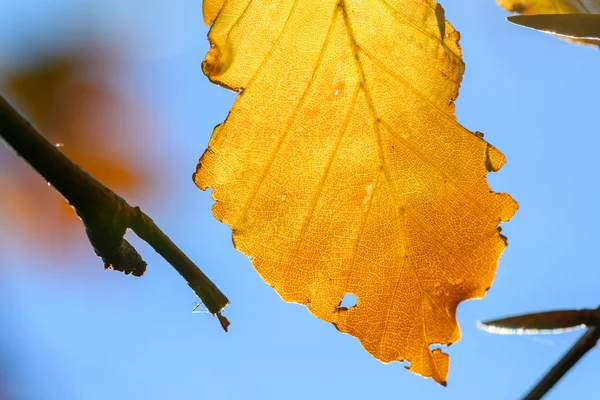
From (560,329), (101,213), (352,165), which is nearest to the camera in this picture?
(560,329)

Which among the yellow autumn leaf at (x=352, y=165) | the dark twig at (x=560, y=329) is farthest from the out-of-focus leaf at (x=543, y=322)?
the yellow autumn leaf at (x=352, y=165)

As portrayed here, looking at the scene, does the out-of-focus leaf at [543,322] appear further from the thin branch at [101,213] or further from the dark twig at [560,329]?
the thin branch at [101,213]

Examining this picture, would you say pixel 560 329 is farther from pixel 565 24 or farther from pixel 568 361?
pixel 565 24

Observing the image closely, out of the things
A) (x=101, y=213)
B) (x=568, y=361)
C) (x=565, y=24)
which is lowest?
(x=101, y=213)

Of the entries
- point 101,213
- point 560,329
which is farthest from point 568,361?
point 101,213

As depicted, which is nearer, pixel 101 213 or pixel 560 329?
pixel 560 329

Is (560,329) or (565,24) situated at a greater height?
(565,24)

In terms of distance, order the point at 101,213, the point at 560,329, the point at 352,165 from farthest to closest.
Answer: the point at 352,165
the point at 101,213
the point at 560,329
